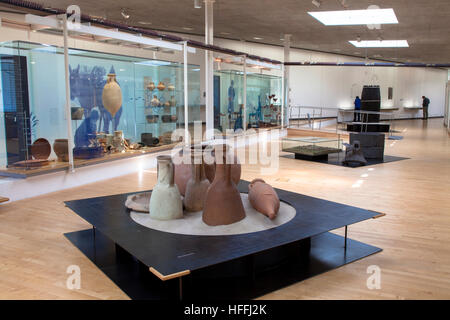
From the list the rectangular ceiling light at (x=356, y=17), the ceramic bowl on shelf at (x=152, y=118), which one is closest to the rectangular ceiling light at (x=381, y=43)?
A: the rectangular ceiling light at (x=356, y=17)

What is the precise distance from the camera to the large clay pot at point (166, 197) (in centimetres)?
341

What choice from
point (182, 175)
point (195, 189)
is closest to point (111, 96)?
point (182, 175)

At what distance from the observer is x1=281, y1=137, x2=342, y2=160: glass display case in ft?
30.2

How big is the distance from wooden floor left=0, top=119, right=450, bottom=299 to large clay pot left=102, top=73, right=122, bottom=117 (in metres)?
1.26

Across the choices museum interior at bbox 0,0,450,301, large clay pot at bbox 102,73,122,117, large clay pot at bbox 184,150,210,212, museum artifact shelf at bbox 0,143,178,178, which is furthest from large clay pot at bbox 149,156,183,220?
large clay pot at bbox 102,73,122,117

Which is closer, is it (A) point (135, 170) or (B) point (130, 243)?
(B) point (130, 243)

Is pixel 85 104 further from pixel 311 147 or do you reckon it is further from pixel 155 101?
pixel 311 147

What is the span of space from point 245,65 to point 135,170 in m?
5.49

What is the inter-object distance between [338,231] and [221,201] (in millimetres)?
1553

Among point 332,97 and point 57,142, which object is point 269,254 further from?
point 332,97

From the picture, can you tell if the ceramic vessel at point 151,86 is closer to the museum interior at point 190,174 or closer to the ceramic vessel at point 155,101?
the museum interior at point 190,174
